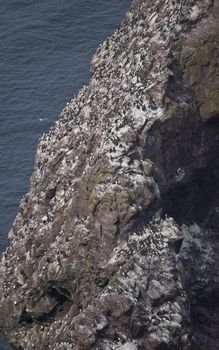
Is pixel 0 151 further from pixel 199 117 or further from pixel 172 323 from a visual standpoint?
pixel 172 323

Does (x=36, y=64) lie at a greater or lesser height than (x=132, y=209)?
lesser

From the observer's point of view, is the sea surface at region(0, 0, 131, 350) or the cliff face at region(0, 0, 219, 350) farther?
the sea surface at region(0, 0, 131, 350)

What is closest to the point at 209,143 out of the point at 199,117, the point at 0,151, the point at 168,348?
the point at 199,117

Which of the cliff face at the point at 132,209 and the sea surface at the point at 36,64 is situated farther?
the sea surface at the point at 36,64

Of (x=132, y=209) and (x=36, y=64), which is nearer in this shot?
(x=132, y=209)
